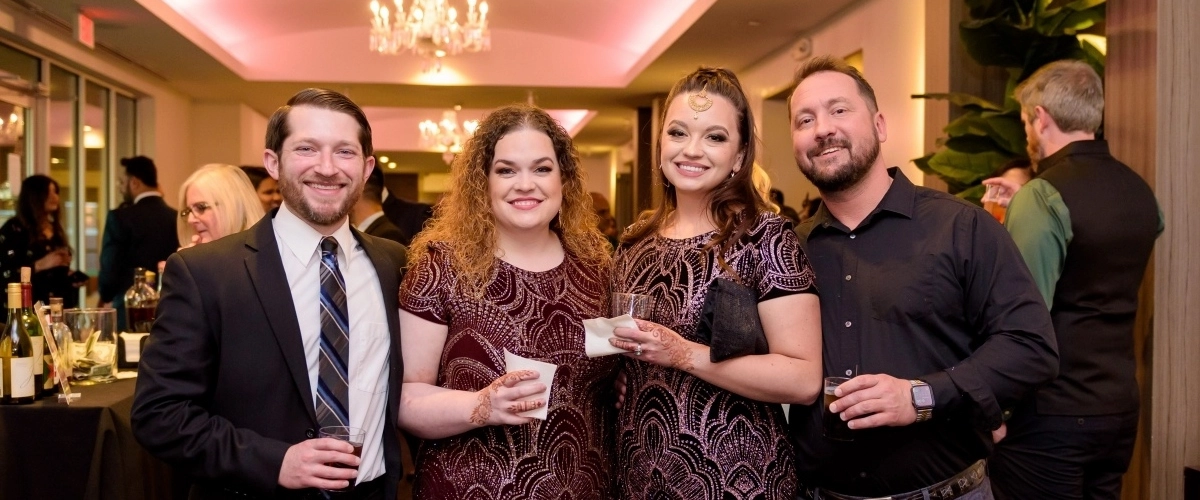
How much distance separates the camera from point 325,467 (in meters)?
1.72

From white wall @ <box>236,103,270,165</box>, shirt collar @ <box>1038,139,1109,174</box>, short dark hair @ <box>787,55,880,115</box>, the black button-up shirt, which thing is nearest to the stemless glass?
the black button-up shirt

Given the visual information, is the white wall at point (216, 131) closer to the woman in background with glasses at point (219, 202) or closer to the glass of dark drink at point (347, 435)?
the woman in background with glasses at point (219, 202)

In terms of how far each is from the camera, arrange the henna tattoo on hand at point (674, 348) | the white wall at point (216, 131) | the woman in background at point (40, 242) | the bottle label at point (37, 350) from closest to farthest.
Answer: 1. the henna tattoo on hand at point (674, 348)
2. the bottle label at point (37, 350)
3. the woman in background at point (40, 242)
4. the white wall at point (216, 131)

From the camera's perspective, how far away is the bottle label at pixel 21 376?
2.79 metres

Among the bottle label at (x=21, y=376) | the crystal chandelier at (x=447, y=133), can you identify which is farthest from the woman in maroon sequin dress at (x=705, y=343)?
the crystal chandelier at (x=447, y=133)

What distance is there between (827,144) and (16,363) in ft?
7.90

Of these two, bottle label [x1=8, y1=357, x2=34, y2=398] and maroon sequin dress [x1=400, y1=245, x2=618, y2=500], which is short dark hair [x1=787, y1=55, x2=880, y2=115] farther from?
bottle label [x1=8, y1=357, x2=34, y2=398]

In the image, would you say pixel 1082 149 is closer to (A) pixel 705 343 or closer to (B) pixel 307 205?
(A) pixel 705 343

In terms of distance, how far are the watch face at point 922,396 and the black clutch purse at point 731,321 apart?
308 mm

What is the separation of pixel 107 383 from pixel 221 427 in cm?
182

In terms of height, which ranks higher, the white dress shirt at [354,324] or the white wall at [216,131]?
the white wall at [216,131]

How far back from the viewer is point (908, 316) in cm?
201

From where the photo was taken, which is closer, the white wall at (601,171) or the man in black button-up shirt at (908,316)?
the man in black button-up shirt at (908,316)

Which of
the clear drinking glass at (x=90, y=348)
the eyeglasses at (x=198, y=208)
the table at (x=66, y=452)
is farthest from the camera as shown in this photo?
the eyeglasses at (x=198, y=208)
